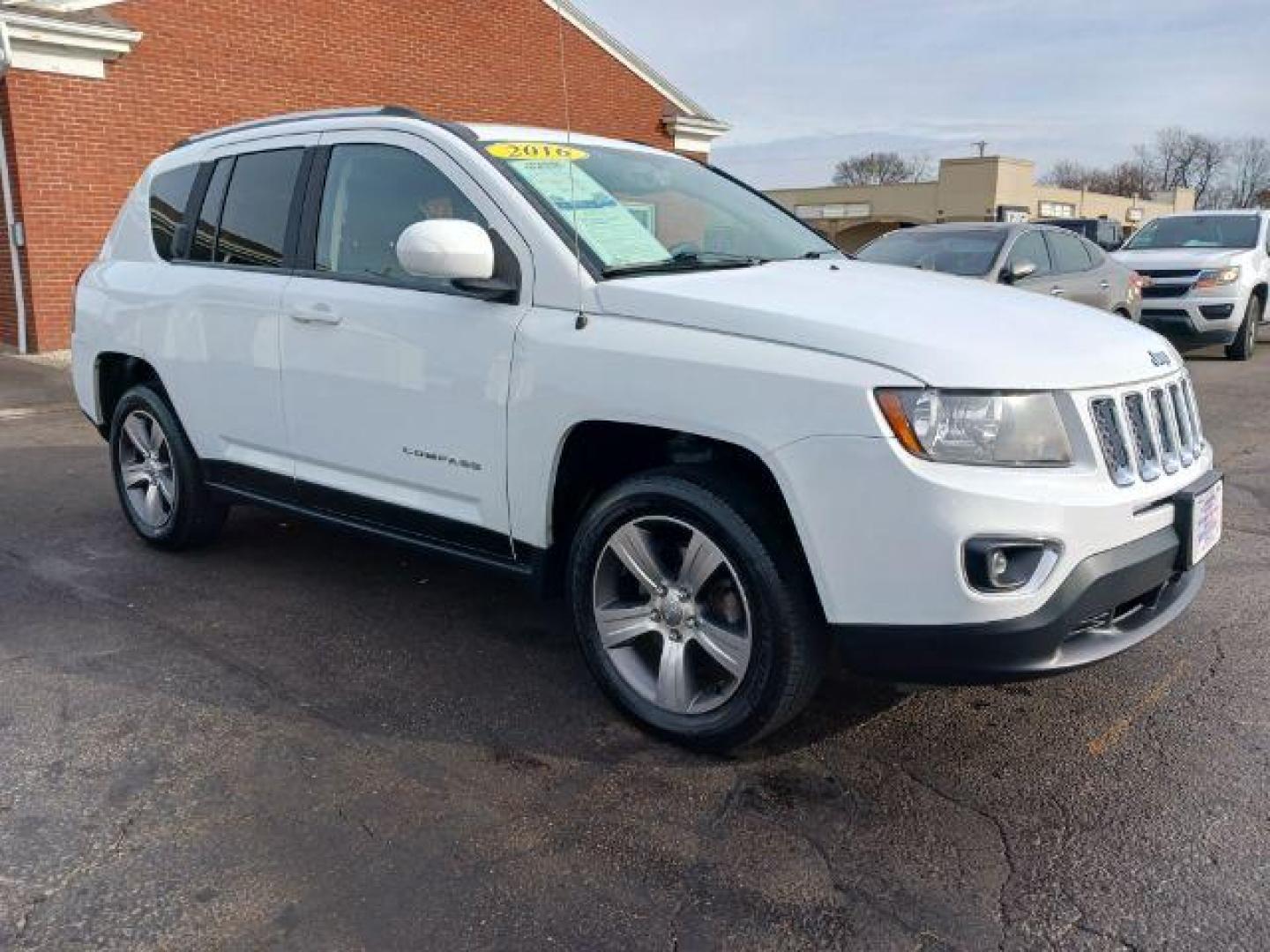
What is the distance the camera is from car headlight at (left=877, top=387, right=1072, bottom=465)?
263 cm

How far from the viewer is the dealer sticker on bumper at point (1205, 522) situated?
302 cm

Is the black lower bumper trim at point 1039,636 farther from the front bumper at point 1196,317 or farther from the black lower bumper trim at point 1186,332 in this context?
the black lower bumper trim at point 1186,332

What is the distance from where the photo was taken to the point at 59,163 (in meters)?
11.7

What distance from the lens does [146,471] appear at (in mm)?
5168

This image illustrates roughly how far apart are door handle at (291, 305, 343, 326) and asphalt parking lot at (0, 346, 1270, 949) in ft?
3.94

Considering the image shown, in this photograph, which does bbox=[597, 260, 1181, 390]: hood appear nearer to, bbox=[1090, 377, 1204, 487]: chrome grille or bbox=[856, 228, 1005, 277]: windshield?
bbox=[1090, 377, 1204, 487]: chrome grille

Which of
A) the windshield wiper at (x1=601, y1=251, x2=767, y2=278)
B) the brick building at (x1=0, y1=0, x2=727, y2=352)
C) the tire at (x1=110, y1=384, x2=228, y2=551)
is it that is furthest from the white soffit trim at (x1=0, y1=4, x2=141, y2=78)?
the windshield wiper at (x1=601, y1=251, x2=767, y2=278)

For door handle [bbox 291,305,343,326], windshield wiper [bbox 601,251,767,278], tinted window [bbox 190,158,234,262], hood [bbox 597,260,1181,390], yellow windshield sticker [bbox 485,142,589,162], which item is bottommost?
door handle [bbox 291,305,343,326]

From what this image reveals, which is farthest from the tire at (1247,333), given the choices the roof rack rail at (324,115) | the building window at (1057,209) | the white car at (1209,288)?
the building window at (1057,209)

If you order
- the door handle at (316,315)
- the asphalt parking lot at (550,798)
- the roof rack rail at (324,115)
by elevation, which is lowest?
the asphalt parking lot at (550,798)

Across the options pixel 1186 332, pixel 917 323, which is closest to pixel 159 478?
pixel 917 323

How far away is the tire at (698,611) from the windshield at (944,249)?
6392mm

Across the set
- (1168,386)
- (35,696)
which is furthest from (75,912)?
(1168,386)

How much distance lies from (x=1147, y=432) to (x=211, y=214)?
3800 mm
